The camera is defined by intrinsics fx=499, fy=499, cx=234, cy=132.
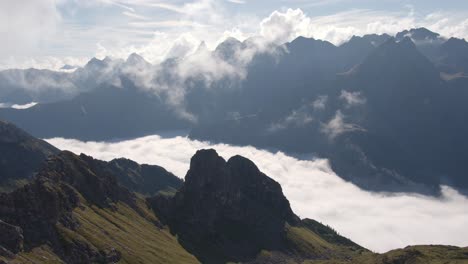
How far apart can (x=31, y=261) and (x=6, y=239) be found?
12950mm

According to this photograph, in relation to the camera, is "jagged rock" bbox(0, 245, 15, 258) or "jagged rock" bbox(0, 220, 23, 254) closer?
"jagged rock" bbox(0, 245, 15, 258)

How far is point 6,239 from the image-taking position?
195m

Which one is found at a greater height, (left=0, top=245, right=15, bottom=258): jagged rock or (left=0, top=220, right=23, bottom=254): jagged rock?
(left=0, top=220, right=23, bottom=254): jagged rock

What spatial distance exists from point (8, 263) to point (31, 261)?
2764 centimetres

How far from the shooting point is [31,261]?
7751 inches

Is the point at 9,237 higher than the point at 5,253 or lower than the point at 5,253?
higher

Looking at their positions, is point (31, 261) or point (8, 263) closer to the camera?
point (8, 263)

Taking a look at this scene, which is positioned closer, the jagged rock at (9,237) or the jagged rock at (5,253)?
the jagged rock at (5,253)

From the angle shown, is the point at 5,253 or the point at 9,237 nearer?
the point at 5,253

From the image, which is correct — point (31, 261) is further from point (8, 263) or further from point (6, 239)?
point (8, 263)

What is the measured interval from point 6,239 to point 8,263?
28045 mm

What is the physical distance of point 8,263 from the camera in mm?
170125

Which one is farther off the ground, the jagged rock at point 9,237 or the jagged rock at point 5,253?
the jagged rock at point 9,237

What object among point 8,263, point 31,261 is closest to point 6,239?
point 31,261
